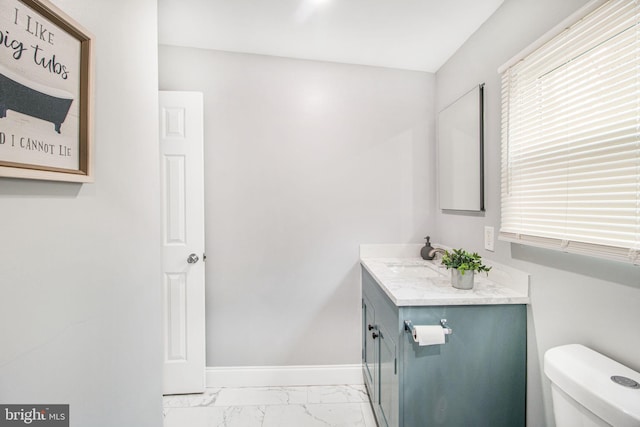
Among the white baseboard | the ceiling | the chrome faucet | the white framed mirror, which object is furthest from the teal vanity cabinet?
the ceiling

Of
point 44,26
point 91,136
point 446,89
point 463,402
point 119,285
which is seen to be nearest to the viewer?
point 44,26

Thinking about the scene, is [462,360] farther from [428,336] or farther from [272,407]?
[272,407]

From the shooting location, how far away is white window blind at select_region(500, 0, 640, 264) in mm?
859

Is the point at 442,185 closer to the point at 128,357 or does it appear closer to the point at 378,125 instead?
the point at 378,125

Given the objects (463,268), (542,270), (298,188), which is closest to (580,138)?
(542,270)

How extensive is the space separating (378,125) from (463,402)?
1.80 meters

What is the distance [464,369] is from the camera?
124cm

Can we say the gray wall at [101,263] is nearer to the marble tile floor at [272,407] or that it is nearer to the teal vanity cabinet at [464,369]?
the marble tile floor at [272,407]

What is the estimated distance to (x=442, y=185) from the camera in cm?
211

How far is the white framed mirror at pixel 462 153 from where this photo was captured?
5.40 feet

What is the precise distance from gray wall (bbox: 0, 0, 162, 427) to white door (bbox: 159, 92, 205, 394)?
2.80ft

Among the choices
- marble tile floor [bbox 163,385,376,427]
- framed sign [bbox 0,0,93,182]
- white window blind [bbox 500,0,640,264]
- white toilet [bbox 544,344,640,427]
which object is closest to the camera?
framed sign [bbox 0,0,93,182]

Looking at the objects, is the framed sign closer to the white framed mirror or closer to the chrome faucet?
the white framed mirror

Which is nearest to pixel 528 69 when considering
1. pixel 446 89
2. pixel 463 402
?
pixel 446 89
